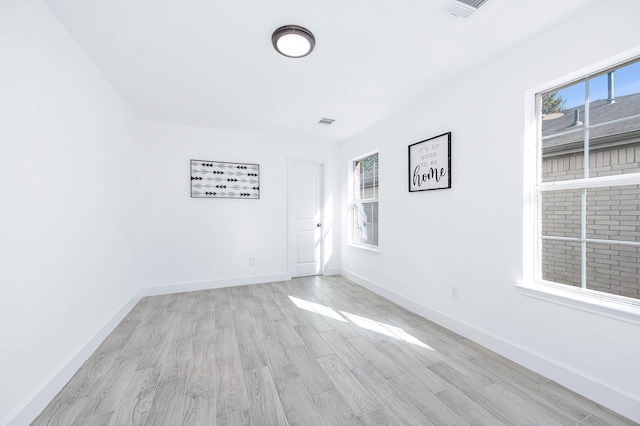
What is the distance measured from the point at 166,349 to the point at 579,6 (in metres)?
3.94

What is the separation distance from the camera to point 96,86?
7.90 ft

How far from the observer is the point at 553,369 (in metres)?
1.87

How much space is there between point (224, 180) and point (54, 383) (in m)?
2.97

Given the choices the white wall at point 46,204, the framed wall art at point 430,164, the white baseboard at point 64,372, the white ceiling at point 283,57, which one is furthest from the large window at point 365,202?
the white wall at point 46,204

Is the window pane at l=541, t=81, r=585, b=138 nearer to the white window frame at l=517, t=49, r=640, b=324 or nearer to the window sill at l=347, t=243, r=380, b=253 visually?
the white window frame at l=517, t=49, r=640, b=324

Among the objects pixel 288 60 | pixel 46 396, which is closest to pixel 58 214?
pixel 46 396

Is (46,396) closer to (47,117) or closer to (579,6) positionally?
(47,117)

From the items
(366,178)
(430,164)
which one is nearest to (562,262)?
(430,164)

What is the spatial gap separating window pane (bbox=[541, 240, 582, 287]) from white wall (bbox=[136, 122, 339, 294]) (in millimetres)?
3463

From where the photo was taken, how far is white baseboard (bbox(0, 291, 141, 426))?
4.72 ft

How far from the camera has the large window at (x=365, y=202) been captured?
166 inches

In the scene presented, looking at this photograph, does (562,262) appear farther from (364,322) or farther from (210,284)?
(210,284)

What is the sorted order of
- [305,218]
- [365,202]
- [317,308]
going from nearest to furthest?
1. [317,308]
2. [365,202]
3. [305,218]

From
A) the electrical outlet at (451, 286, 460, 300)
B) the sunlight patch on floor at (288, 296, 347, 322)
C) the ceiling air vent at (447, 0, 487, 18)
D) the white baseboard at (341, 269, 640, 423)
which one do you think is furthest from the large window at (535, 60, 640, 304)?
the sunlight patch on floor at (288, 296, 347, 322)
